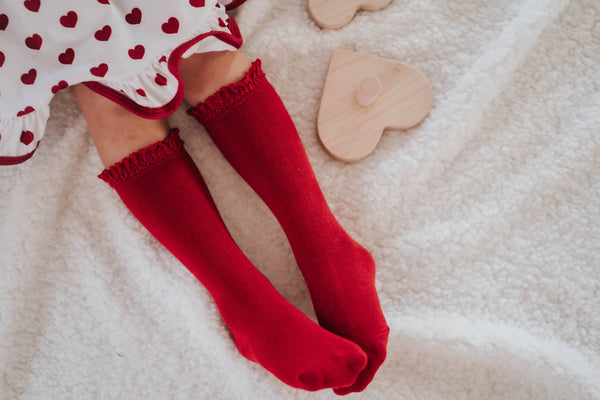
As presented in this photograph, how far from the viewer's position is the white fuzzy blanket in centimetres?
55

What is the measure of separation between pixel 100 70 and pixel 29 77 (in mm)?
67

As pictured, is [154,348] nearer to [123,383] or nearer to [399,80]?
[123,383]

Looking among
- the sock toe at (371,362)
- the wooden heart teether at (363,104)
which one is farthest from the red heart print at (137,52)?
the sock toe at (371,362)

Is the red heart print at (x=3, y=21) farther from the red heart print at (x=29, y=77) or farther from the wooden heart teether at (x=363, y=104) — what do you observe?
the wooden heart teether at (x=363, y=104)

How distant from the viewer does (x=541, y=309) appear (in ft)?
1.84

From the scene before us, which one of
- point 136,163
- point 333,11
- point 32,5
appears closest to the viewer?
point 32,5

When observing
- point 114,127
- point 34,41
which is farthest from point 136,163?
point 34,41

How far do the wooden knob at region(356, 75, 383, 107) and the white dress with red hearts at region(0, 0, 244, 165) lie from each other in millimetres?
174

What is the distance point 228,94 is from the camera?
52cm

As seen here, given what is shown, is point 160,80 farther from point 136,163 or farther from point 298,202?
point 298,202

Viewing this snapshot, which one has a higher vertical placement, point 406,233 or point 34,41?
point 34,41

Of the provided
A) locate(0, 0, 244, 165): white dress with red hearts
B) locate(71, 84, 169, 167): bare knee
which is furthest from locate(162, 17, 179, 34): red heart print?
locate(71, 84, 169, 167): bare knee

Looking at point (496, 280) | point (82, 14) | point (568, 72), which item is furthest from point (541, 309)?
point (82, 14)

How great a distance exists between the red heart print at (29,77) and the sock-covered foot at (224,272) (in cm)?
12
